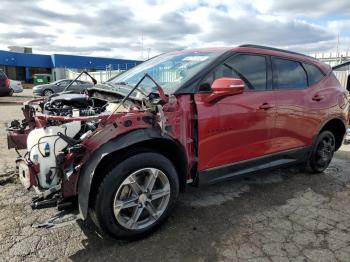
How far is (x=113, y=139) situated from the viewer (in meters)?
2.83

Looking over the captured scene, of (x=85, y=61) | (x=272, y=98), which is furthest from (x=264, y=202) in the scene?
(x=85, y=61)

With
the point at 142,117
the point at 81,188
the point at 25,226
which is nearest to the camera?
the point at 81,188

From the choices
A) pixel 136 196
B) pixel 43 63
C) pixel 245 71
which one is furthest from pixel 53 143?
pixel 43 63

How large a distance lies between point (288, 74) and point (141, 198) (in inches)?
103

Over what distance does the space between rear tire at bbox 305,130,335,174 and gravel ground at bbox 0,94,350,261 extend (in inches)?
23.3

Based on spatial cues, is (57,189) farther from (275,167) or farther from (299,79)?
(299,79)

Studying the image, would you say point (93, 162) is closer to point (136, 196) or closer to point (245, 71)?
point (136, 196)

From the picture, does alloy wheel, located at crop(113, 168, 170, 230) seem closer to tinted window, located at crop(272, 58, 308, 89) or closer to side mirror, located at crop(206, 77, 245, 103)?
side mirror, located at crop(206, 77, 245, 103)

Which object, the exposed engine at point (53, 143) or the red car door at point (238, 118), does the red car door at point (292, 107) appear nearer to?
the red car door at point (238, 118)

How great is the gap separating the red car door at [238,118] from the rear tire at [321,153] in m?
1.31

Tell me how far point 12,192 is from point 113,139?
2023mm

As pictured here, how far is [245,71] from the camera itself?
383 cm

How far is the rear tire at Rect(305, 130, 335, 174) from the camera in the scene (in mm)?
5012

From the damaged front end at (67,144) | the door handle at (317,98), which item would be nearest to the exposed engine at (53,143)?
the damaged front end at (67,144)
